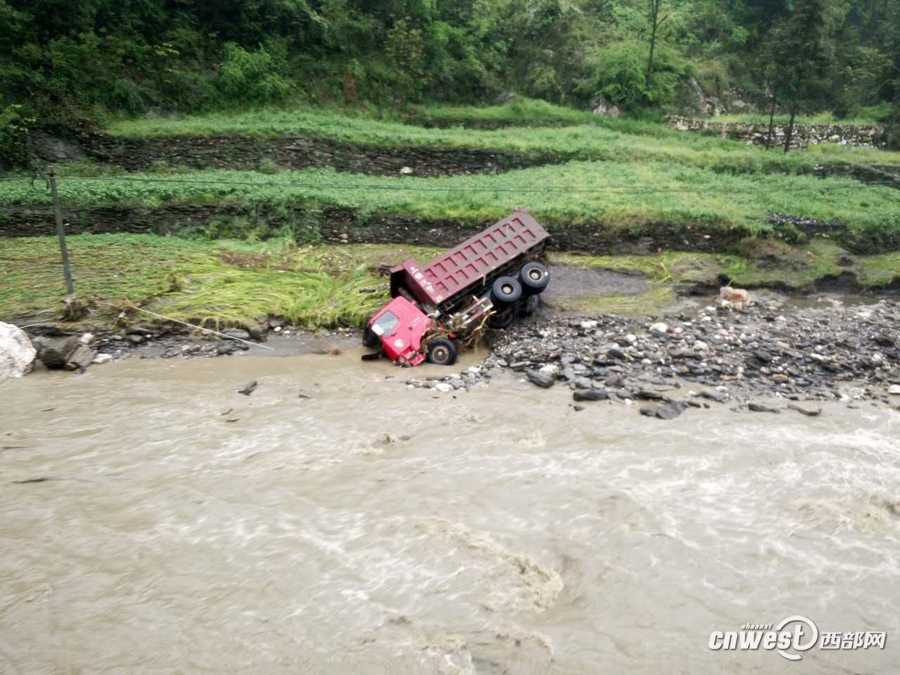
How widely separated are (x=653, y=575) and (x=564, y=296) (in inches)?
356

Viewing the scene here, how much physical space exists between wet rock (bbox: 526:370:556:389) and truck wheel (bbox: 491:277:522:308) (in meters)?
2.21

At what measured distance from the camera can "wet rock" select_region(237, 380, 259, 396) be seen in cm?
1037

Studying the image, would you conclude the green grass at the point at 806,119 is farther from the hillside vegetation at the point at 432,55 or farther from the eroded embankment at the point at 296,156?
the eroded embankment at the point at 296,156

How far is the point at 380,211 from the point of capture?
1727cm

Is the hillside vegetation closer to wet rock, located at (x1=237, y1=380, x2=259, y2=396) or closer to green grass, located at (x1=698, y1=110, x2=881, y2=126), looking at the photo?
green grass, located at (x1=698, y1=110, x2=881, y2=126)

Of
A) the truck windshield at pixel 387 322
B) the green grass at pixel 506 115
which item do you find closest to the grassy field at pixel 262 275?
the truck windshield at pixel 387 322

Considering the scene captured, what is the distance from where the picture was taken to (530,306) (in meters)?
13.6

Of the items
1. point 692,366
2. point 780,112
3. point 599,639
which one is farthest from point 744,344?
point 780,112

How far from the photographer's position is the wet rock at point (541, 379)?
1059 cm

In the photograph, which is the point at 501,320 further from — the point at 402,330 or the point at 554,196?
the point at 554,196

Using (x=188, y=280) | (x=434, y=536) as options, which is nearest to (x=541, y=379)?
(x=434, y=536)

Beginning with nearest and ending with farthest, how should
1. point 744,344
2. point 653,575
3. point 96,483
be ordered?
1. point 653,575
2. point 96,483
3. point 744,344

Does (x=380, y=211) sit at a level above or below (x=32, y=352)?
above

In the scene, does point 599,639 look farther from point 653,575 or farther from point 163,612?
point 163,612
